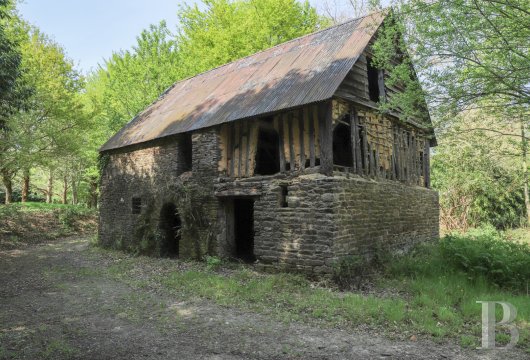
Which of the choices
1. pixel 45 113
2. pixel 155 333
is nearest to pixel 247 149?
pixel 155 333

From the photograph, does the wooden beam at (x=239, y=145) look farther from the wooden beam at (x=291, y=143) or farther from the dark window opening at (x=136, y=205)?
the dark window opening at (x=136, y=205)

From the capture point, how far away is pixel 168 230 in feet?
43.0

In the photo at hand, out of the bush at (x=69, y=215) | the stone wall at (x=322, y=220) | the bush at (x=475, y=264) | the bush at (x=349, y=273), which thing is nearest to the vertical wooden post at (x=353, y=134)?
the stone wall at (x=322, y=220)

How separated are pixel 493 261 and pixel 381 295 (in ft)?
10.2

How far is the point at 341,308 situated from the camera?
665 cm

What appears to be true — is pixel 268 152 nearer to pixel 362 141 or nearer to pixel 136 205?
pixel 362 141

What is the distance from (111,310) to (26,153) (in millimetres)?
15207

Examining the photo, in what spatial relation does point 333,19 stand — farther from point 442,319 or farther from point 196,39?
point 442,319

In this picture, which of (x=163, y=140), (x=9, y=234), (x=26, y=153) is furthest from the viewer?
(x=26, y=153)

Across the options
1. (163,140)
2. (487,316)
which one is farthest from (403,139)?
(163,140)

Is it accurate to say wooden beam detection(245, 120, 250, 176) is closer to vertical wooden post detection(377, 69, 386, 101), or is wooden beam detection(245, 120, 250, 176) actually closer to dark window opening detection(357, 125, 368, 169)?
dark window opening detection(357, 125, 368, 169)

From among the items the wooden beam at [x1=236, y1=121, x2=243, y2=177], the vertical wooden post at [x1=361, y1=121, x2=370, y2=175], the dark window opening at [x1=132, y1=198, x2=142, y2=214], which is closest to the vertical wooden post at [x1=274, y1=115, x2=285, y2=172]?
the wooden beam at [x1=236, y1=121, x2=243, y2=177]

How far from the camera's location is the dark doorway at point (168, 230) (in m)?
12.8

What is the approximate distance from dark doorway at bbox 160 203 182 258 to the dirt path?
4319 millimetres
